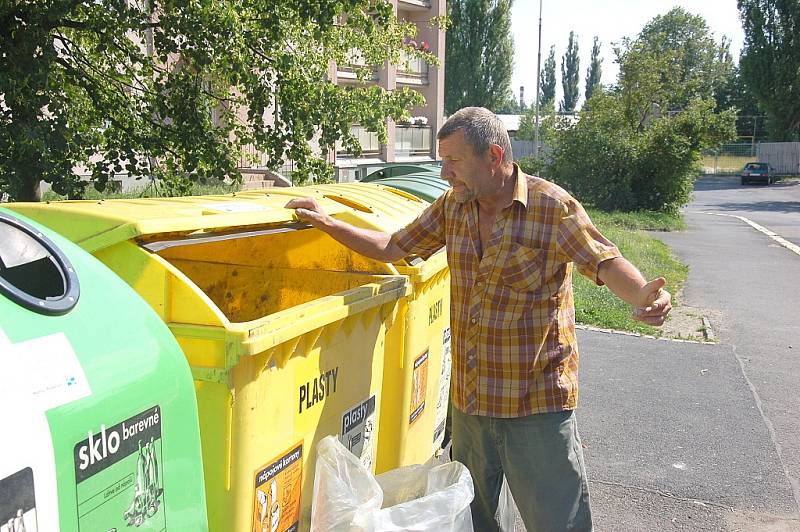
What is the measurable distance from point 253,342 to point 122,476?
2.01ft

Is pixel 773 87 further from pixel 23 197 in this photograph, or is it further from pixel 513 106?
pixel 513 106

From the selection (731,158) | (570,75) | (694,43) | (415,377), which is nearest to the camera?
(415,377)

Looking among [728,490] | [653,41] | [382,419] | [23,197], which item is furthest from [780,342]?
[653,41]

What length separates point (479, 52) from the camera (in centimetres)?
4584

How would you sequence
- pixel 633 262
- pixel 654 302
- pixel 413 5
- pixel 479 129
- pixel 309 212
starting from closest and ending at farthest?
pixel 654 302, pixel 479 129, pixel 309 212, pixel 633 262, pixel 413 5

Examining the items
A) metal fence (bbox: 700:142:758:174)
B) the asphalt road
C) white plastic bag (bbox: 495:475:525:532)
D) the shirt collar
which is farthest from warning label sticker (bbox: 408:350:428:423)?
metal fence (bbox: 700:142:758:174)

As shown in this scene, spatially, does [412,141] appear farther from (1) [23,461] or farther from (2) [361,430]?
(1) [23,461]

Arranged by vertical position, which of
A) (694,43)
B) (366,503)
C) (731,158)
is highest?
(694,43)

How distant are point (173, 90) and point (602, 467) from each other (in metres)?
4.06

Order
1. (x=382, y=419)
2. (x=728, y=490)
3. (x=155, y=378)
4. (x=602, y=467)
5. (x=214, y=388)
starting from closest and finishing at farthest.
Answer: (x=155, y=378) → (x=214, y=388) → (x=382, y=419) → (x=728, y=490) → (x=602, y=467)

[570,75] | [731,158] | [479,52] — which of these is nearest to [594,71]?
[570,75]

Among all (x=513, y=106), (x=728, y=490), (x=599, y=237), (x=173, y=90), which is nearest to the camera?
(x=599, y=237)

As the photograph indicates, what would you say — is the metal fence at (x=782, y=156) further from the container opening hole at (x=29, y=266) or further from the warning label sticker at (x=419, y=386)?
the container opening hole at (x=29, y=266)

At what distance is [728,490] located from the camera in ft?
14.8
